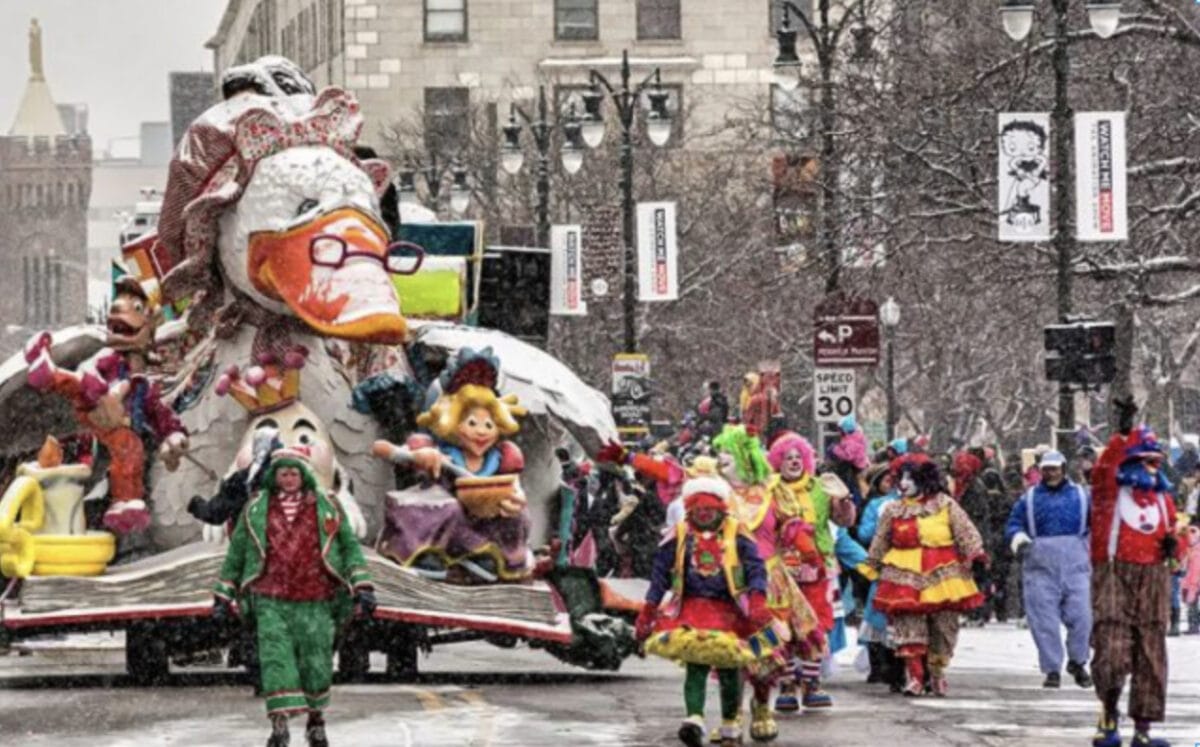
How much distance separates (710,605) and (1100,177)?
486 inches

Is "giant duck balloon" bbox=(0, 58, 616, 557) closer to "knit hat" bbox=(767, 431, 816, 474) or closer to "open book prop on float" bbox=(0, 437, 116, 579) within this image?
"open book prop on float" bbox=(0, 437, 116, 579)

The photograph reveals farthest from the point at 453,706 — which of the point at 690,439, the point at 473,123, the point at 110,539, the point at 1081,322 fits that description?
the point at 473,123

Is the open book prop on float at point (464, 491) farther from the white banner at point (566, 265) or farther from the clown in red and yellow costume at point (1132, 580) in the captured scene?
the white banner at point (566, 265)

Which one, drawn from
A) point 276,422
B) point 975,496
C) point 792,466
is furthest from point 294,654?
point 975,496

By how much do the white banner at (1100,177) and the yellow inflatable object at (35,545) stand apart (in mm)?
10275

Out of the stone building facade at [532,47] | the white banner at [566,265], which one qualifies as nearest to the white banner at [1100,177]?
the white banner at [566,265]

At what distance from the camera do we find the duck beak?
76.7 ft

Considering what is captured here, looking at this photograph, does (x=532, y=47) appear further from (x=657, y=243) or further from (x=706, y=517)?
(x=706, y=517)

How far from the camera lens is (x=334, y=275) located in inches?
927

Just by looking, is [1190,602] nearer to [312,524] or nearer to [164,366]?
[164,366]

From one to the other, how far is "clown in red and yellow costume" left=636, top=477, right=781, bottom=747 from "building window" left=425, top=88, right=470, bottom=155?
41.5 meters

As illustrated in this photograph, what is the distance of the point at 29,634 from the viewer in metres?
23.8

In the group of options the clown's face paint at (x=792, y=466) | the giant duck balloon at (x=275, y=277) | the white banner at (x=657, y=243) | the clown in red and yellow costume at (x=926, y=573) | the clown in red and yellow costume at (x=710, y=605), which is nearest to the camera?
the clown in red and yellow costume at (x=710, y=605)

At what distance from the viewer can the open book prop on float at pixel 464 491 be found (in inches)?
940
